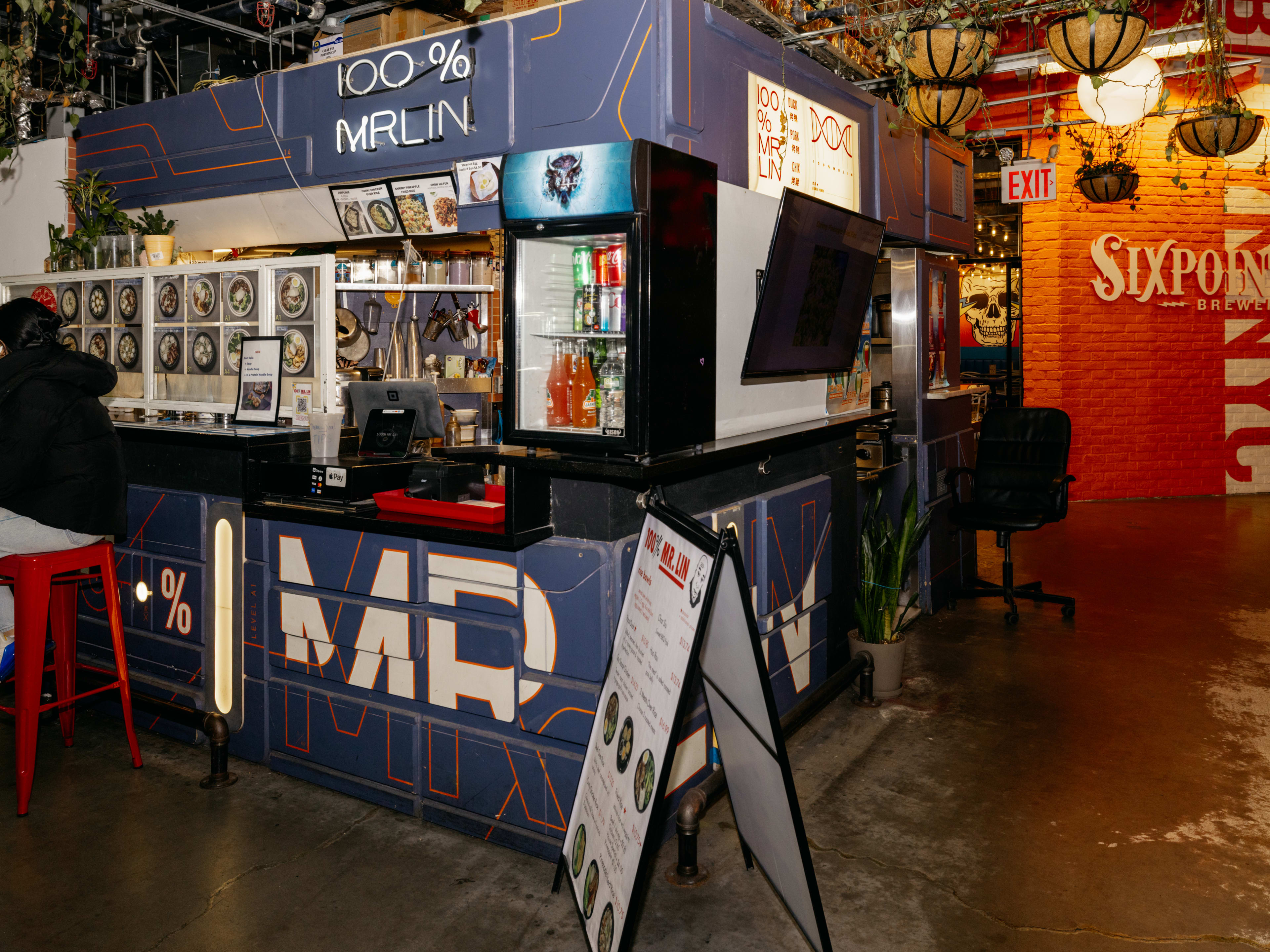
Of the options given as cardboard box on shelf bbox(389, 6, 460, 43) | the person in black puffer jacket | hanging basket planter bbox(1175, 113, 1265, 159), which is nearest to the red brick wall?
Answer: hanging basket planter bbox(1175, 113, 1265, 159)

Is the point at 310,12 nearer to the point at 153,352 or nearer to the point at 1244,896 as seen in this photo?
the point at 153,352

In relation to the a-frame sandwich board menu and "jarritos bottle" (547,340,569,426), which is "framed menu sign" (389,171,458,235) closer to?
"jarritos bottle" (547,340,569,426)

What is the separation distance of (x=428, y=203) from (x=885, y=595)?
265cm

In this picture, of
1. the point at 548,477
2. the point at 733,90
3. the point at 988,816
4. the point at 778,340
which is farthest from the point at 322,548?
the point at 988,816

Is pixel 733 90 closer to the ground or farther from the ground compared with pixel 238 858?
farther from the ground

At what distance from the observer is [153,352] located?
15.2ft

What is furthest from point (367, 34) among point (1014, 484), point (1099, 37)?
point (1014, 484)

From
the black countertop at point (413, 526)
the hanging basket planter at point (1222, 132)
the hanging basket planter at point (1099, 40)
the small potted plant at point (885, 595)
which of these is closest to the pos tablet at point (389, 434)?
the black countertop at point (413, 526)

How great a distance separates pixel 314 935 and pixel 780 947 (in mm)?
1229

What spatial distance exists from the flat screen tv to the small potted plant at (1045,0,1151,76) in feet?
3.34

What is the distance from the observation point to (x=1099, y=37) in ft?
12.8

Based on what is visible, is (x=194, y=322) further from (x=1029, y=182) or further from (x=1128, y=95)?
(x=1029, y=182)

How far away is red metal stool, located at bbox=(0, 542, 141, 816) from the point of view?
128 inches

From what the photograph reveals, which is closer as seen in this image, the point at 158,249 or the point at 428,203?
the point at 428,203
